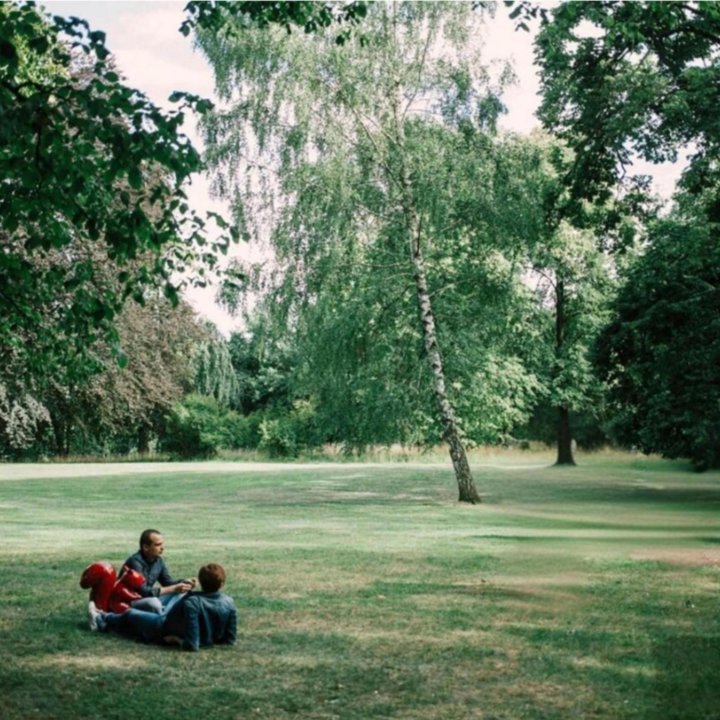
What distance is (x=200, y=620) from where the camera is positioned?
8359mm

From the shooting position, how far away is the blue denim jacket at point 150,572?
361 inches

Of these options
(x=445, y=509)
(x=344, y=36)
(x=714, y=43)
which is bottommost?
(x=445, y=509)

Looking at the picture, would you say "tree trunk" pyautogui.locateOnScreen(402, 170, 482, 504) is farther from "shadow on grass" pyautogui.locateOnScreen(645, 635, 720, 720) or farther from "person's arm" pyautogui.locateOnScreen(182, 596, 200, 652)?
"person's arm" pyautogui.locateOnScreen(182, 596, 200, 652)

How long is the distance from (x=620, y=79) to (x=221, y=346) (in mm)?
29701

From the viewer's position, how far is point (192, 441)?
57.6 metres

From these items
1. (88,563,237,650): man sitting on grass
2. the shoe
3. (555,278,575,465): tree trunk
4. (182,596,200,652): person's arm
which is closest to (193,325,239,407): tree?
(555,278,575,465): tree trunk

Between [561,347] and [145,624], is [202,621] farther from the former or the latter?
[561,347]

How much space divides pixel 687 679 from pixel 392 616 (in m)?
3.23

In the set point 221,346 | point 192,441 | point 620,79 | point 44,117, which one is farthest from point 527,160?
point 192,441

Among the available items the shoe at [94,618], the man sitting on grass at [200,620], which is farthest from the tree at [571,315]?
the man sitting on grass at [200,620]

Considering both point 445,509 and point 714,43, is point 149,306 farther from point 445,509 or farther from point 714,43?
point 714,43

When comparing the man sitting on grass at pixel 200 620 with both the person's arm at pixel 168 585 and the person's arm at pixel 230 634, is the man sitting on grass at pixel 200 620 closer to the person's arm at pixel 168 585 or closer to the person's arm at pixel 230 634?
the person's arm at pixel 230 634

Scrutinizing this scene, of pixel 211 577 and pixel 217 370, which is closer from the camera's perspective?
pixel 211 577

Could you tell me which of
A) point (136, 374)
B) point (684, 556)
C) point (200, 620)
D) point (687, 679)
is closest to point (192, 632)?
point (200, 620)
